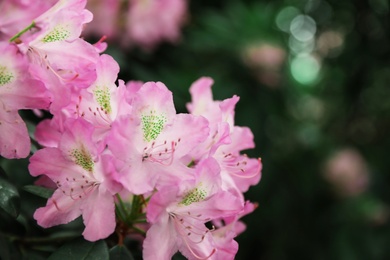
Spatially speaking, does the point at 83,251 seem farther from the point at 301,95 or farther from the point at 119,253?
the point at 301,95

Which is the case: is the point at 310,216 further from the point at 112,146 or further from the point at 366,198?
the point at 112,146

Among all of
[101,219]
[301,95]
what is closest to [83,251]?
[101,219]

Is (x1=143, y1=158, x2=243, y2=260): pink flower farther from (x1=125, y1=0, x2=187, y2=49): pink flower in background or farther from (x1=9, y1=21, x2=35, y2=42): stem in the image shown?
(x1=125, y1=0, x2=187, y2=49): pink flower in background

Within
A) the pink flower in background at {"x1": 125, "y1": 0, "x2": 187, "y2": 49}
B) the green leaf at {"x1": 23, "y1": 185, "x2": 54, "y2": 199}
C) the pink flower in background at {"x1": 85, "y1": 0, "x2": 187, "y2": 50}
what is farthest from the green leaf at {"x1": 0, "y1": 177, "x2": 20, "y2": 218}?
the pink flower in background at {"x1": 125, "y1": 0, "x2": 187, "y2": 49}

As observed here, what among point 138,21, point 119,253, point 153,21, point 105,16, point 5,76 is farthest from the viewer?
point 153,21

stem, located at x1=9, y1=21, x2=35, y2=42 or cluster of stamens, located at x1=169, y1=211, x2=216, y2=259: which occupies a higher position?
stem, located at x1=9, y1=21, x2=35, y2=42

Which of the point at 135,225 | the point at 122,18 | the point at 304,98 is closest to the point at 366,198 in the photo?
the point at 304,98
